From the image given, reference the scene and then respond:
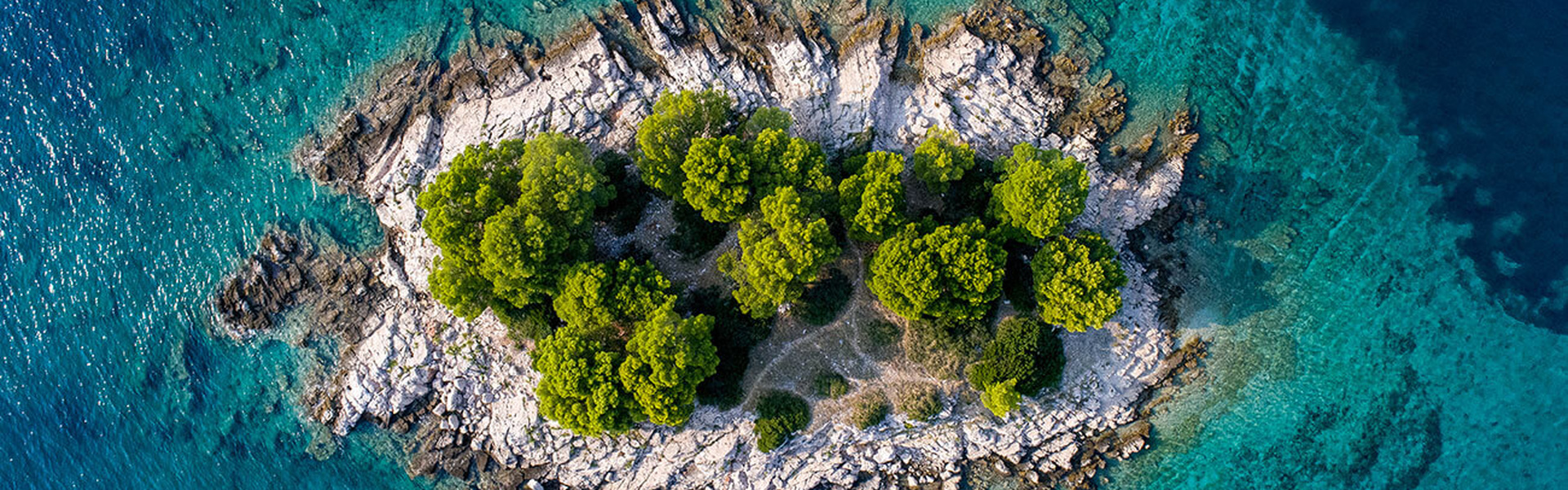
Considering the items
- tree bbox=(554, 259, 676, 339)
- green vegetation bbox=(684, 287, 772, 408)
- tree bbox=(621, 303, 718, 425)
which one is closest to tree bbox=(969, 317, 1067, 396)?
green vegetation bbox=(684, 287, 772, 408)

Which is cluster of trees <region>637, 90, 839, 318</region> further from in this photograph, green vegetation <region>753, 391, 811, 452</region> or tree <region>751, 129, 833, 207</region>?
green vegetation <region>753, 391, 811, 452</region>

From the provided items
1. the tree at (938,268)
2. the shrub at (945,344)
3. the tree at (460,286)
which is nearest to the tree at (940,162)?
the tree at (938,268)

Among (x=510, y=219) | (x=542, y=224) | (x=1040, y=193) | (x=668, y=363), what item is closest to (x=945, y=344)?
(x=1040, y=193)

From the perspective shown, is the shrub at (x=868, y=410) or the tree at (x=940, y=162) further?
the shrub at (x=868, y=410)

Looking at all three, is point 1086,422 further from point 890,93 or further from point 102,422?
point 102,422

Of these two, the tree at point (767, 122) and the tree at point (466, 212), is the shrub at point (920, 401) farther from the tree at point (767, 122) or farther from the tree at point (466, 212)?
the tree at point (466, 212)

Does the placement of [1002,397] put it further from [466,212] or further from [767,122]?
[466,212]
